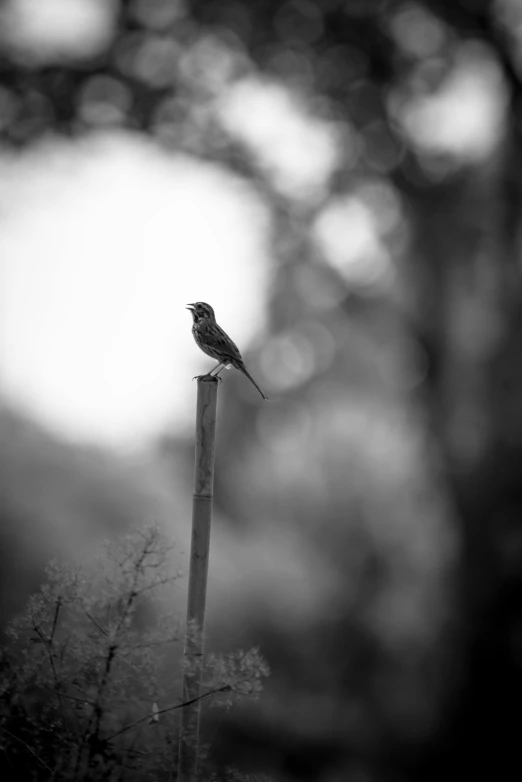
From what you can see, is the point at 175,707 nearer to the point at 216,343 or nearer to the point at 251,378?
the point at 251,378

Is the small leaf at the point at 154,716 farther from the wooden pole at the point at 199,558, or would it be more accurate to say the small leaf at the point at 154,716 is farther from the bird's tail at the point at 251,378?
the bird's tail at the point at 251,378

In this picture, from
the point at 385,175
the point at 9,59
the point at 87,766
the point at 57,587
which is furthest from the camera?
the point at 385,175

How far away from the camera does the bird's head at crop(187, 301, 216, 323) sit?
13.3 feet

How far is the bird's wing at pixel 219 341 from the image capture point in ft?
12.9

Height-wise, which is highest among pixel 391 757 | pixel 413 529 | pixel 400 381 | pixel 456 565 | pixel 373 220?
pixel 373 220

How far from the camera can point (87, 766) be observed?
7.49 feet

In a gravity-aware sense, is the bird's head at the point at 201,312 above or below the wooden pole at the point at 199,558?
above

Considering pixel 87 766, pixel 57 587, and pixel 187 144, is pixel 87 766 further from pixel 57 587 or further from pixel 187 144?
pixel 187 144

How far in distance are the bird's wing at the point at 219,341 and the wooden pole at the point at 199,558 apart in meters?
1.07

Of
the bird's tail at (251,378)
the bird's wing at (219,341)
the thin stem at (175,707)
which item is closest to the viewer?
the thin stem at (175,707)

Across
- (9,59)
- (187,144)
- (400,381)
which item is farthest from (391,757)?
(9,59)

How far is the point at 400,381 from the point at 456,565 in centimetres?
212

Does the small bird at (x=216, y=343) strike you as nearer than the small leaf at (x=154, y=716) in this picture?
No

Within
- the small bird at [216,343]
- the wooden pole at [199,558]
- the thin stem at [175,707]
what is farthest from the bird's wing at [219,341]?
the thin stem at [175,707]
